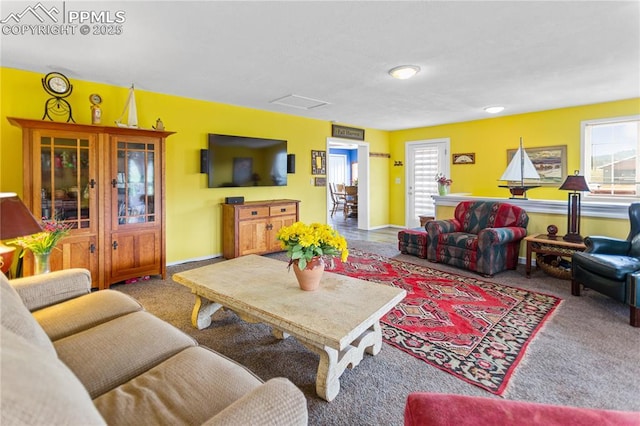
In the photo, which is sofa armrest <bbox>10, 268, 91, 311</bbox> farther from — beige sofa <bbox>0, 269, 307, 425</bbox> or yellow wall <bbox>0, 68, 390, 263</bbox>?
yellow wall <bbox>0, 68, 390, 263</bbox>

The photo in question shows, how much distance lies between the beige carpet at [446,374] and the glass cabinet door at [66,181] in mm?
1369

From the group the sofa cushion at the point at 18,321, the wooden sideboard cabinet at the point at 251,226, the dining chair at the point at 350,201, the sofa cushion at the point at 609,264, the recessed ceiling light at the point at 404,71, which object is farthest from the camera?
the dining chair at the point at 350,201

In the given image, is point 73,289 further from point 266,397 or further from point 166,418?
point 266,397

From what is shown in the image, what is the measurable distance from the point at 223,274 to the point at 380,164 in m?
5.81

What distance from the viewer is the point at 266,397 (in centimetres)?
97

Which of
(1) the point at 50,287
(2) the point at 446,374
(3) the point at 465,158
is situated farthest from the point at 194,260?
(3) the point at 465,158

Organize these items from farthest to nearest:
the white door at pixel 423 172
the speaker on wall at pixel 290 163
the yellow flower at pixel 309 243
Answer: the white door at pixel 423 172 → the speaker on wall at pixel 290 163 → the yellow flower at pixel 309 243

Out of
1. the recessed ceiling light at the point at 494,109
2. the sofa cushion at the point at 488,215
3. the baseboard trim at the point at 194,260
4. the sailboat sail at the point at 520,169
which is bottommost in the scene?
the baseboard trim at the point at 194,260

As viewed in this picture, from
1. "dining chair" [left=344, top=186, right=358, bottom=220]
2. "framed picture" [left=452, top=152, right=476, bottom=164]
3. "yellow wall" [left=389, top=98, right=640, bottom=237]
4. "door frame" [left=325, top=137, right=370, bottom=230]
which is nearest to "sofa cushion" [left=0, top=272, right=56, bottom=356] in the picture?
"yellow wall" [left=389, top=98, right=640, bottom=237]

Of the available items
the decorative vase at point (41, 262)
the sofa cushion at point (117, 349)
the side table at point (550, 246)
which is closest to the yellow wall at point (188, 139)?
the decorative vase at point (41, 262)

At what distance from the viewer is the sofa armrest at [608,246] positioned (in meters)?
3.20

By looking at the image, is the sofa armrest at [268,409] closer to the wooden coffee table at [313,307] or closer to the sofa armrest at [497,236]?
the wooden coffee table at [313,307]

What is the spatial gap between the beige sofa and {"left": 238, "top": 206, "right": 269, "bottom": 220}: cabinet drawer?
2845 millimetres

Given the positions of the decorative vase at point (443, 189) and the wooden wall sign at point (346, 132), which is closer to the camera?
the decorative vase at point (443, 189)
